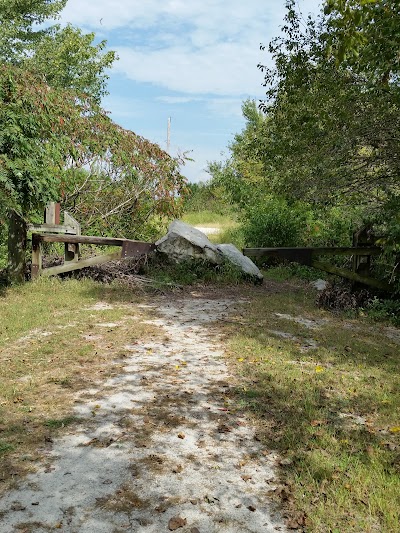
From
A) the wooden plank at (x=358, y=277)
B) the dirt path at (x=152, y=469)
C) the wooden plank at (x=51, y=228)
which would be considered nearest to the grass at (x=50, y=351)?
the dirt path at (x=152, y=469)

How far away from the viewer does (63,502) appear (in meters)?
3.03

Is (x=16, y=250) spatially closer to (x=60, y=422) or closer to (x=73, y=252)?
(x=73, y=252)

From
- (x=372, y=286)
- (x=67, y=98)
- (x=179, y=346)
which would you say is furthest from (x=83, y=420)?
(x=67, y=98)

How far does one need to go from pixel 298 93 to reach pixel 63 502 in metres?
9.77

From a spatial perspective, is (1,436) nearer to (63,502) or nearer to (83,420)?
(83,420)

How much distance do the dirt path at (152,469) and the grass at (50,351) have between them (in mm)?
212

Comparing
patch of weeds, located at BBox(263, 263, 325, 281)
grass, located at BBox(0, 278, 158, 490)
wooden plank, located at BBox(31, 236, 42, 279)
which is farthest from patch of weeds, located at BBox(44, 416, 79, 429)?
patch of weeds, located at BBox(263, 263, 325, 281)

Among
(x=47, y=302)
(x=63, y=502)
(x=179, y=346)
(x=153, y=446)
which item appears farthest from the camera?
(x=47, y=302)

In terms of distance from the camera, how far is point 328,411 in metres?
4.49

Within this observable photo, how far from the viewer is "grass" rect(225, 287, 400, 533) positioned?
10.1 ft

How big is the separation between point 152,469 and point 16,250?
7622 millimetres

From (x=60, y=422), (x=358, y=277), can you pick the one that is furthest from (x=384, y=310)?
(x=60, y=422)

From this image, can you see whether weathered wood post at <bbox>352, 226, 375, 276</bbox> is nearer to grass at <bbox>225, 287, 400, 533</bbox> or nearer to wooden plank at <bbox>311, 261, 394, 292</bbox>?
wooden plank at <bbox>311, 261, 394, 292</bbox>

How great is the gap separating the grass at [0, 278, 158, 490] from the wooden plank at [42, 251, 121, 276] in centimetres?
31
